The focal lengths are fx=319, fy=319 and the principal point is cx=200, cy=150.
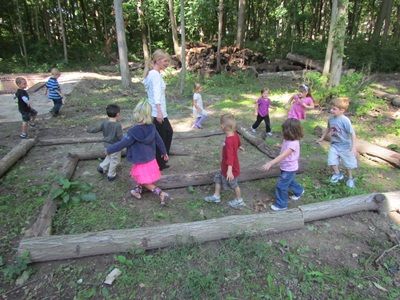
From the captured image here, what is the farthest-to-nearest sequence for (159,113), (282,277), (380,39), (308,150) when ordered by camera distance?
(380,39), (308,150), (159,113), (282,277)

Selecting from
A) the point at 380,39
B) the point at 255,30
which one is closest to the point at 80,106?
the point at 380,39

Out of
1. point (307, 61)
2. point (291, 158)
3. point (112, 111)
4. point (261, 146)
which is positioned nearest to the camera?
point (291, 158)

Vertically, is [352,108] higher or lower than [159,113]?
lower

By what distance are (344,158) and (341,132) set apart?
0.44 m

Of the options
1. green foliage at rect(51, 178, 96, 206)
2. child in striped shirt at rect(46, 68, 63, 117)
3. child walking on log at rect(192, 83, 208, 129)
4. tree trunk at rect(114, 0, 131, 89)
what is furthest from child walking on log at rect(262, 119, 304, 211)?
tree trunk at rect(114, 0, 131, 89)

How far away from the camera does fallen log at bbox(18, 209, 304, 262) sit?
3533 mm

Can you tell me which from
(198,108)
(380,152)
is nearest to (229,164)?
(380,152)

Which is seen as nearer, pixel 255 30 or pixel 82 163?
pixel 82 163

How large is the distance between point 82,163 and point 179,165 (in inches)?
73.6

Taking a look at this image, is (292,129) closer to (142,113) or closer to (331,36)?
(142,113)

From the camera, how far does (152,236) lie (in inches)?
146

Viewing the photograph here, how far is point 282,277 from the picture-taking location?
11.4 feet

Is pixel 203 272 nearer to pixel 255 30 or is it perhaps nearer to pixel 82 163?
pixel 82 163

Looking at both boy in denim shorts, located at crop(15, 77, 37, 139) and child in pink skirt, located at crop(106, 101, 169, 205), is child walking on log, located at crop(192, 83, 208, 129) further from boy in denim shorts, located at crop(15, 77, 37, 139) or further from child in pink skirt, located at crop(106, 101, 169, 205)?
boy in denim shorts, located at crop(15, 77, 37, 139)
